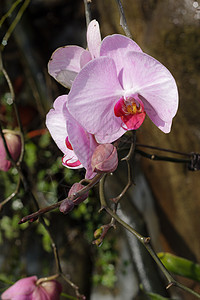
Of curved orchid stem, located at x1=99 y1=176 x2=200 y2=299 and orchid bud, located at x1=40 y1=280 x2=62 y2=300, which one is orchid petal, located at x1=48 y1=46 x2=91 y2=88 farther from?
orchid bud, located at x1=40 y1=280 x2=62 y2=300

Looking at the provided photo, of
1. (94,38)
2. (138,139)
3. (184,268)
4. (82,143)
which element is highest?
(94,38)

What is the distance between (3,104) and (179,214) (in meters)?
1.11

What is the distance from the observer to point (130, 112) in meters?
0.41

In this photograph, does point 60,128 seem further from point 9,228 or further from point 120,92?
point 9,228

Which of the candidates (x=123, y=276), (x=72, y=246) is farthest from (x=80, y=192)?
(x=72, y=246)

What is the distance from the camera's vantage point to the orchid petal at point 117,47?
0.39m

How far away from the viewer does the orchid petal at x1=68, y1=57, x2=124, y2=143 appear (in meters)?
0.39

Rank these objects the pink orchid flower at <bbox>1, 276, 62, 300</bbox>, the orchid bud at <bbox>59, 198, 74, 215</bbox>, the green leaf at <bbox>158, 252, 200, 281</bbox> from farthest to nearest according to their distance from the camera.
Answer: the green leaf at <bbox>158, 252, 200, 281</bbox> → the pink orchid flower at <bbox>1, 276, 62, 300</bbox> → the orchid bud at <bbox>59, 198, 74, 215</bbox>

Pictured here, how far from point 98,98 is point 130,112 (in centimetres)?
4

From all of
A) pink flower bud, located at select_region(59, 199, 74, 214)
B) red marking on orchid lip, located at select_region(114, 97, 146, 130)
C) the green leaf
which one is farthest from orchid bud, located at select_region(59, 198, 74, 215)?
the green leaf

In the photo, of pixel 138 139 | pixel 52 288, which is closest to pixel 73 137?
pixel 52 288

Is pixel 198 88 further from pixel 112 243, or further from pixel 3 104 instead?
pixel 3 104

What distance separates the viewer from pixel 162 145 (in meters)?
1.14

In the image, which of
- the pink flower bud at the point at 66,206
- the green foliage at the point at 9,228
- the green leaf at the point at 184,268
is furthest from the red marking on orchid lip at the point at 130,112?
the green foliage at the point at 9,228
